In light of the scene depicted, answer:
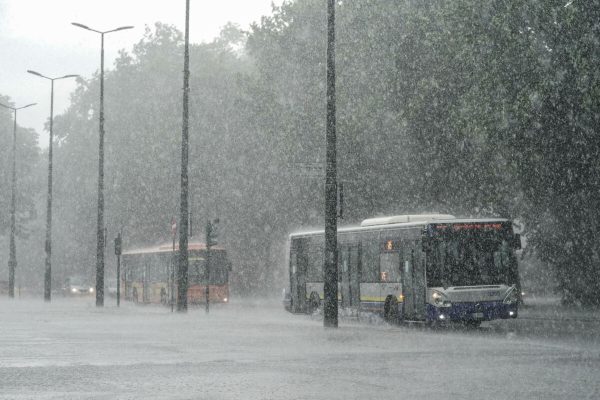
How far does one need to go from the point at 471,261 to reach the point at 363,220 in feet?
42.1

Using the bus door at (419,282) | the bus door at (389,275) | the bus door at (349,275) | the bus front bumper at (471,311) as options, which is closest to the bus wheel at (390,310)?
the bus door at (389,275)

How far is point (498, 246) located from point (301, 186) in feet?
84.7

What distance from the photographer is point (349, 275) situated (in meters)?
33.3

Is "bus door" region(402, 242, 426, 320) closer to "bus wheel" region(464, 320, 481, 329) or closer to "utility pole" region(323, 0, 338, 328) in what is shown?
"bus wheel" region(464, 320, 481, 329)

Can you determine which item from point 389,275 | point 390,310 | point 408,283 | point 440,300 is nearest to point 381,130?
point 389,275

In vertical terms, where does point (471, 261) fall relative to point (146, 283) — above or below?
below

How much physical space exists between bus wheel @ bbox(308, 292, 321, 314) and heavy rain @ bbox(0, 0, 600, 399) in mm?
99

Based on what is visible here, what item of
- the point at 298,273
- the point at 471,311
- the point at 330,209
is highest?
the point at 330,209

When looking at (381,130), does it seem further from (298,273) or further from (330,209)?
(330,209)

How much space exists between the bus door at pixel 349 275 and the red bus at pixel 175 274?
1283cm

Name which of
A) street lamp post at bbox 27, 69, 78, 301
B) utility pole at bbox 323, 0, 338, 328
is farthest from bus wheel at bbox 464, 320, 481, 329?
street lamp post at bbox 27, 69, 78, 301

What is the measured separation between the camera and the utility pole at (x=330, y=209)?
2766 cm

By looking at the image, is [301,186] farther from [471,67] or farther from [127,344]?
[127,344]

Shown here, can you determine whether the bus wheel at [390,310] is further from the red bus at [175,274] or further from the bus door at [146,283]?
the bus door at [146,283]
